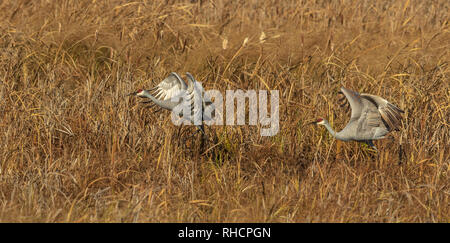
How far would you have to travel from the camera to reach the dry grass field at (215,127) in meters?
3.92

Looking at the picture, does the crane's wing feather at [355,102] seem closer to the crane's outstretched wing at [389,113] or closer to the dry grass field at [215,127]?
the crane's outstretched wing at [389,113]

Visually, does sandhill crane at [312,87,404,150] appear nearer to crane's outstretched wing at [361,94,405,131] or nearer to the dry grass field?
crane's outstretched wing at [361,94,405,131]

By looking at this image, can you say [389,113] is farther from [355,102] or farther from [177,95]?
[177,95]

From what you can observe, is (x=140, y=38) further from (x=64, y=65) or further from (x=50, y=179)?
(x=50, y=179)

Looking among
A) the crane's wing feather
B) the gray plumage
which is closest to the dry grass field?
the gray plumage

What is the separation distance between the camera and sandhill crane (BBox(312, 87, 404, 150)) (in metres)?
4.05

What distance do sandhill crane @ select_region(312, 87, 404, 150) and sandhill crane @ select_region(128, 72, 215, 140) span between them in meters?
0.78

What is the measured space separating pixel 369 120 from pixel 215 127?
47.5 inches

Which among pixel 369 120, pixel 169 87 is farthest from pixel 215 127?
pixel 369 120

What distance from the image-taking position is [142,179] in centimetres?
423

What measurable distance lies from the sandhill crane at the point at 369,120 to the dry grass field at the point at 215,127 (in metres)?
0.27

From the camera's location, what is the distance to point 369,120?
162 inches

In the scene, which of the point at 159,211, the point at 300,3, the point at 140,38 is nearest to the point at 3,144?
the point at 159,211

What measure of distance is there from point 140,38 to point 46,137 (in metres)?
2.03
